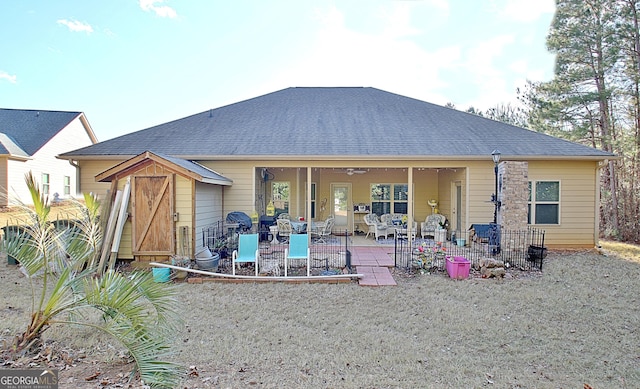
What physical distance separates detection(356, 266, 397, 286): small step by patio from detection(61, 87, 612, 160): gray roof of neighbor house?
144 inches

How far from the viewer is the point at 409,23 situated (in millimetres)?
12812

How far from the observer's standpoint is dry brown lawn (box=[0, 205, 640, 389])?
316 cm

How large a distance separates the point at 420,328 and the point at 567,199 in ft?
29.0

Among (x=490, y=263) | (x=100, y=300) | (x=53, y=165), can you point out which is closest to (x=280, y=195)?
(x=490, y=263)

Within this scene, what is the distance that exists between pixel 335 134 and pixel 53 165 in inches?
699

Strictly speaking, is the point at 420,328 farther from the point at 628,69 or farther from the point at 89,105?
the point at 89,105

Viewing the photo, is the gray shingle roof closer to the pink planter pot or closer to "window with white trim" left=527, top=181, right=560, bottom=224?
the pink planter pot

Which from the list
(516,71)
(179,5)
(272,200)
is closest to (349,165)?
(272,200)

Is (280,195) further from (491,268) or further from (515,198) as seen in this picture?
(515,198)

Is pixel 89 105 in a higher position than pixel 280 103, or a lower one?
higher

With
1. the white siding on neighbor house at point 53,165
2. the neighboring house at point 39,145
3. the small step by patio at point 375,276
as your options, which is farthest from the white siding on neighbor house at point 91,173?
the small step by patio at point 375,276

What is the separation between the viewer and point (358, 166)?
9.84 metres

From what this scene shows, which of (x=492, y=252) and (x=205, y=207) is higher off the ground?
(x=205, y=207)

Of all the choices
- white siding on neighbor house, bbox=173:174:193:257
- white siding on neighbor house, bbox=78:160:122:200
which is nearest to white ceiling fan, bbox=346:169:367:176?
white siding on neighbor house, bbox=173:174:193:257
